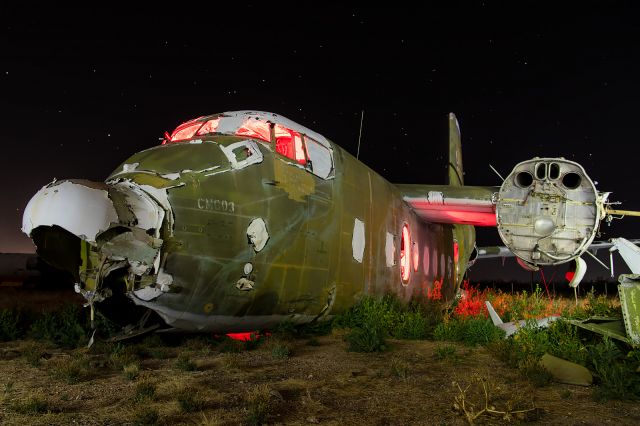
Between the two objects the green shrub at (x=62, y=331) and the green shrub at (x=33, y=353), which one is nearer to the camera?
the green shrub at (x=33, y=353)

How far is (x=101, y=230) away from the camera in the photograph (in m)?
5.27

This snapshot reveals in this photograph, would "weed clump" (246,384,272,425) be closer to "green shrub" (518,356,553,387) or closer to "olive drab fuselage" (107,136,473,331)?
"olive drab fuselage" (107,136,473,331)

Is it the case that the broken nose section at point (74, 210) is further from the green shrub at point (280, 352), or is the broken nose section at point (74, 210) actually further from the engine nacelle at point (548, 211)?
the engine nacelle at point (548, 211)

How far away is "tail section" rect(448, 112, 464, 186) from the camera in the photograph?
63.7 ft

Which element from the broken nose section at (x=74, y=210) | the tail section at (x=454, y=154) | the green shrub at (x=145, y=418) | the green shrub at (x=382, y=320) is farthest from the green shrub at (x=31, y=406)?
the tail section at (x=454, y=154)

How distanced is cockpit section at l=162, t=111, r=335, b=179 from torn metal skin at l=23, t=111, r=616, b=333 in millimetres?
23

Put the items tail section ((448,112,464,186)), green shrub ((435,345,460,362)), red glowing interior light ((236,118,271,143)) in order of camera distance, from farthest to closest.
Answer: tail section ((448,112,464,186)) → red glowing interior light ((236,118,271,143)) → green shrub ((435,345,460,362))

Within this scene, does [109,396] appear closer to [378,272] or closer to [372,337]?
[372,337]

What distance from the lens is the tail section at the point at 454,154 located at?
19.4 m

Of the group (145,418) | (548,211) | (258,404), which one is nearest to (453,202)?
(548,211)

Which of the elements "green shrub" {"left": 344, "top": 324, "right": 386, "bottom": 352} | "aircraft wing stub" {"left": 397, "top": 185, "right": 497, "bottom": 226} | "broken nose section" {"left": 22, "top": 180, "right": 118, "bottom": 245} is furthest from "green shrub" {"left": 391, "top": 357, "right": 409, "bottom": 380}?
"aircraft wing stub" {"left": 397, "top": 185, "right": 497, "bottom": 226}

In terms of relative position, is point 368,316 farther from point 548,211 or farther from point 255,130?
point 255,130

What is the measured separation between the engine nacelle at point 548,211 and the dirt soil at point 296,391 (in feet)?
8.36

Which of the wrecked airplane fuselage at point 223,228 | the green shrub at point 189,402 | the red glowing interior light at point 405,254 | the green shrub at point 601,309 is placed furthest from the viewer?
the red glowing interior light at point 405,254
